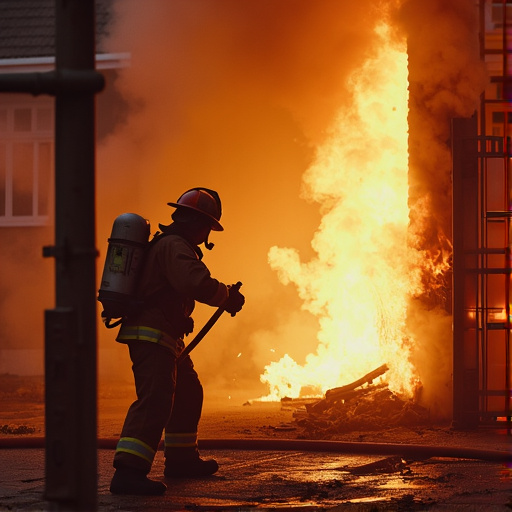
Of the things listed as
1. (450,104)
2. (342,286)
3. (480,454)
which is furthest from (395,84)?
(480,454)

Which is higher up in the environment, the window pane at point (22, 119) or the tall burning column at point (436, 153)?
the window pane at point (22, 119)

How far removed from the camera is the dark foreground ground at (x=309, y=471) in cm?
523

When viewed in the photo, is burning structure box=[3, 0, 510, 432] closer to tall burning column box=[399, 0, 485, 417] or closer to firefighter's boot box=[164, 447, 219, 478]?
tall burning column box=[399, 0, 485, 417]

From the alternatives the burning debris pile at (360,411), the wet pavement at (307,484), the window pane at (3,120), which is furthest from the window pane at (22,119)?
the wet pavement at (307,484)

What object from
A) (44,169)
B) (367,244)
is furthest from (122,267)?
(44,169)

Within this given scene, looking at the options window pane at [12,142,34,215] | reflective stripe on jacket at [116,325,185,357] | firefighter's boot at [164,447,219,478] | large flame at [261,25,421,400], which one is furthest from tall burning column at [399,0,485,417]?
window pane at [12,142,34,215]

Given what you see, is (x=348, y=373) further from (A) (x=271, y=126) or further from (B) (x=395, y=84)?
(A) (x=271, y=126)

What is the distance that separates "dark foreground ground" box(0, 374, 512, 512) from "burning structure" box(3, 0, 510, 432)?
106 cm

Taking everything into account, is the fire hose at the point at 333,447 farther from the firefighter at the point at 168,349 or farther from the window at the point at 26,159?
the window at the point at 26,159

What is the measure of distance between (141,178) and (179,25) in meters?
2.11

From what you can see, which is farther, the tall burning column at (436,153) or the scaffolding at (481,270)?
the tall burning column at (436,153)

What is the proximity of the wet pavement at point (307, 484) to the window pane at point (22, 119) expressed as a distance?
8.94 metres

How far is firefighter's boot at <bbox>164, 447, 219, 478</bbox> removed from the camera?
20.3ft

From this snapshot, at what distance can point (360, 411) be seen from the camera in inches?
340
